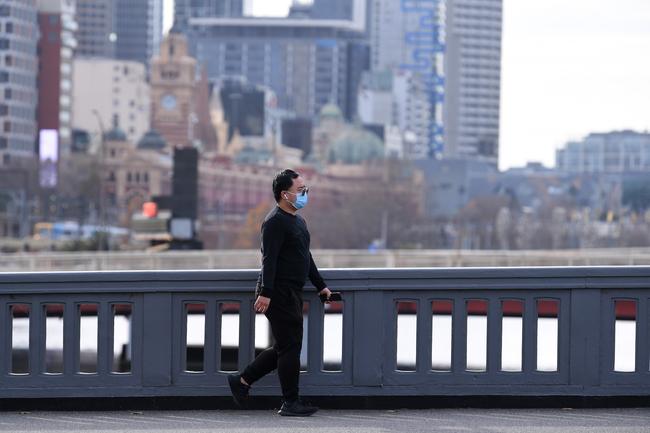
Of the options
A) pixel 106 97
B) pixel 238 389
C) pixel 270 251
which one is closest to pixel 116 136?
pixel 106 97

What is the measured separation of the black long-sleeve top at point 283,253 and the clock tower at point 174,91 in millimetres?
174191

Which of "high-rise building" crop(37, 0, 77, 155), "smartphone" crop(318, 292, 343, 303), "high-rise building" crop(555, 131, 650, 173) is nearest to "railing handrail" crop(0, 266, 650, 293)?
"smartphone" crop(318, 292, 343, 303)

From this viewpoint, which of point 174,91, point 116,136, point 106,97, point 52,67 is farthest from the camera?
point 106,97

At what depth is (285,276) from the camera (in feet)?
30.2

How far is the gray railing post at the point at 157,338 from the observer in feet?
31.7

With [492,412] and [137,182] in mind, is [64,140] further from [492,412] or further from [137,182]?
[492,412]

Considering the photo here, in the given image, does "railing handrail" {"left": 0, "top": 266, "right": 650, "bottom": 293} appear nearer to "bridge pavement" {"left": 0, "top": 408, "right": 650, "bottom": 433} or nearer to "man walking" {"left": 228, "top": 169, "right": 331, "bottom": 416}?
"man walking" {"left": 228, "top": 169, "right": 331, "bottom": 416}

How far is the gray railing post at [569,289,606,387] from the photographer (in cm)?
964

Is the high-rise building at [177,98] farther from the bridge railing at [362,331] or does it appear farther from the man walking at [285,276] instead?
the man walking at [285,276]

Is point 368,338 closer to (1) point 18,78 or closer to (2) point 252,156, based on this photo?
(2) point 252,156

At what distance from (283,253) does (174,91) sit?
179491 millimetres

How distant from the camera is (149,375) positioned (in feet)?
31.8

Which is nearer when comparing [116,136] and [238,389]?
[238,389]

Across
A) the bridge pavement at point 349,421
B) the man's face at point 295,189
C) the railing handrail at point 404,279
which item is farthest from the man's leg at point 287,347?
the man's face at point 295,189
